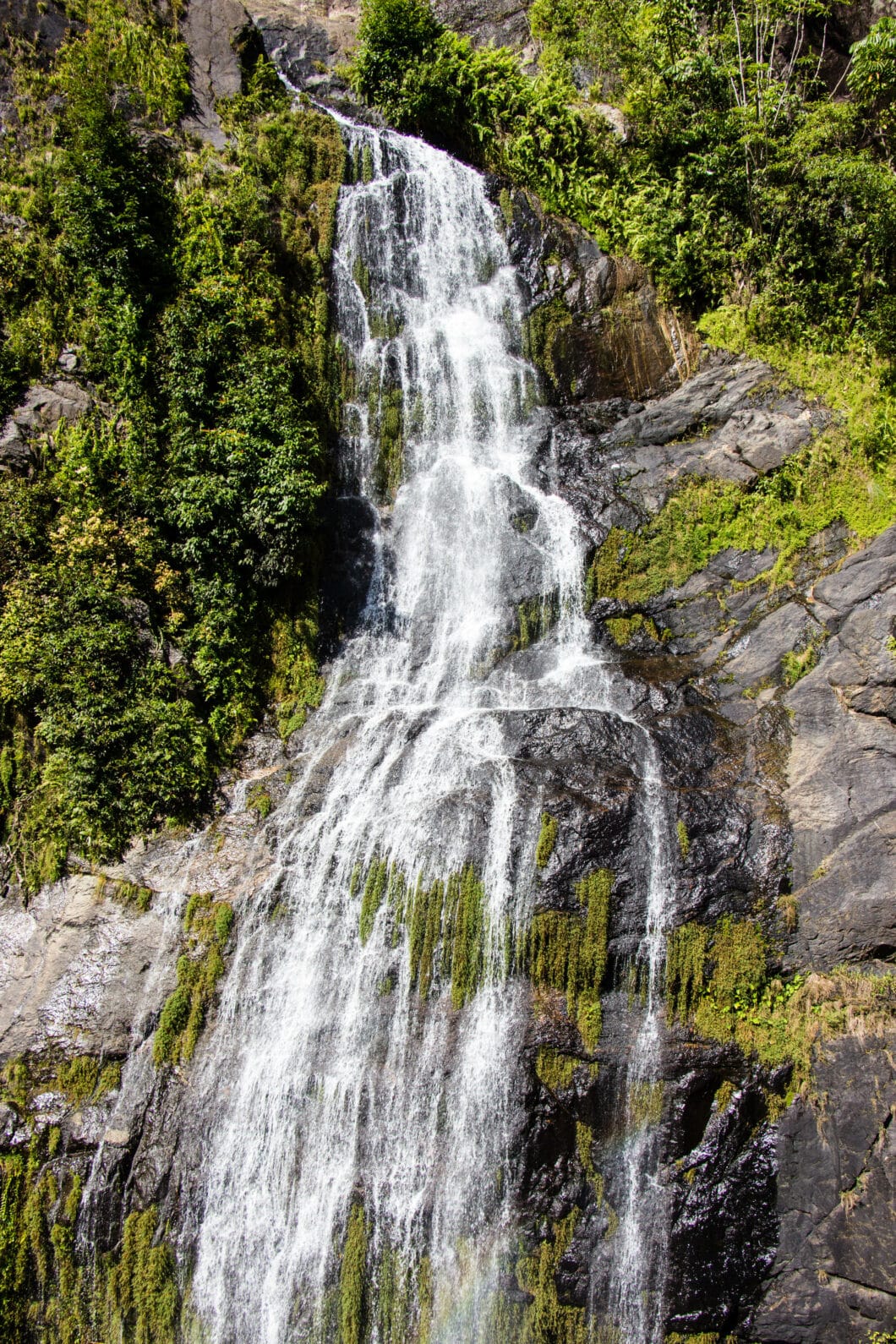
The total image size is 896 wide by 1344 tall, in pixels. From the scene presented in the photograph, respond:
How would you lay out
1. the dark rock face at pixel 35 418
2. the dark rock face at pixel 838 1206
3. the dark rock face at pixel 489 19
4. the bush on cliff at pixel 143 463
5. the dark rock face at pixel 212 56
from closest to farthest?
1. the dark rock face at pixel 838 1206
2. the bush on cliff at pixel 143 463
3. the dark rock face at pixel 35 418
4. the dark rock face at pixel 212 56
5. the dark rock face at pixel 489 19

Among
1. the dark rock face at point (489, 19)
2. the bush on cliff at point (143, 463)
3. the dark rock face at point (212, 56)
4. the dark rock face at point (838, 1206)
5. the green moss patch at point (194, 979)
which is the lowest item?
the dark rock face at point (838, 1206)

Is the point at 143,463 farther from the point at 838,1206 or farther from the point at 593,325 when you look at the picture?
the point at 838,1206

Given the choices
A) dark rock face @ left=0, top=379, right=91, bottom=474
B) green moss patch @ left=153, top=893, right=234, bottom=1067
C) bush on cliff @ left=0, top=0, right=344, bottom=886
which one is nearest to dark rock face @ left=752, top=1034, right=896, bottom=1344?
green moss patch @ left=153, top=893, right=234, bottom=1067

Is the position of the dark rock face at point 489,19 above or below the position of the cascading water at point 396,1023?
above

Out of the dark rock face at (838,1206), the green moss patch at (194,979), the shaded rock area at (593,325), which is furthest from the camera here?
the shaded rock area at (593,325)

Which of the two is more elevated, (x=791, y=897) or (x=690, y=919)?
(x=791, y=897)

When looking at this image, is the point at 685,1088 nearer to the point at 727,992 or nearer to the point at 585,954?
the point at 727,992

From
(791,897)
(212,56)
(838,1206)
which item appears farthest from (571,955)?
(212,56)

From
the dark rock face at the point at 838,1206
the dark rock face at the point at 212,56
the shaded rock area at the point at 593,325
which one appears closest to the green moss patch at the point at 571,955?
the dark rock face at the point at 838,1206

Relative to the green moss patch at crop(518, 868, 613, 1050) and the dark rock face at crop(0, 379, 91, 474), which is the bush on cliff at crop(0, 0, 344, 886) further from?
the green moss patch at crop(518, 868, 613, 1050)

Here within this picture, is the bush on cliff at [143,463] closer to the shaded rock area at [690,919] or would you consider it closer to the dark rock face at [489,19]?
the shaded rock area at [690,919]

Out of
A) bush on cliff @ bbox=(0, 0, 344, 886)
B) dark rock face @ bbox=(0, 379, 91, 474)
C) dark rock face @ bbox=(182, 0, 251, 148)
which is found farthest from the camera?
dark rock face @ bbox=(182, 0, 251, 148)

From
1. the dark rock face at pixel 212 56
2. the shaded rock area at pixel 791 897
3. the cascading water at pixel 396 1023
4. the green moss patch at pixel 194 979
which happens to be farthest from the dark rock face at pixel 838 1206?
the dark rock face at pixel 212 56

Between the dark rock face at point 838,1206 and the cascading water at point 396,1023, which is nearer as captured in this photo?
the dark rock face at point 838,1206
